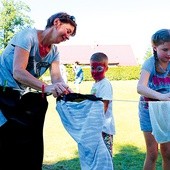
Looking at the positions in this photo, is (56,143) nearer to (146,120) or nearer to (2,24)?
(146,120)

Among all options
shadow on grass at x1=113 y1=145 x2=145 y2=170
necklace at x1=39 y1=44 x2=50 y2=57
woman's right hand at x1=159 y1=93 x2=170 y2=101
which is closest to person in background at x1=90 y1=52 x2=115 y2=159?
woman's right hand at x1=159 y1=93 x2=170 y2=101

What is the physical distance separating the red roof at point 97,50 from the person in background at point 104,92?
5565 centimetres

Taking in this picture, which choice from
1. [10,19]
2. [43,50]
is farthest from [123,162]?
[10,19]

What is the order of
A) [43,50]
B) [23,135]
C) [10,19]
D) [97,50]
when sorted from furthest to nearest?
1. [97,50]
2. [10,19]
3. [43,50]
4. [23,135]

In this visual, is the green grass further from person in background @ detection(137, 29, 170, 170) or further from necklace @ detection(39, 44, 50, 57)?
necklace @ detection(39, 44, 50, 57)

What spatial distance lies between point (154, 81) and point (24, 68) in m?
1.43

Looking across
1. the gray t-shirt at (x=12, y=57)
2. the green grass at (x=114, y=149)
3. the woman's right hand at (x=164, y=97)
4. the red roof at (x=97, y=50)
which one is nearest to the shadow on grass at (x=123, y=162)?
the green grass at (x=114, y=149)

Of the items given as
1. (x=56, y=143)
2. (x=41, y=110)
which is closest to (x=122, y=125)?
(x=56, y=143)

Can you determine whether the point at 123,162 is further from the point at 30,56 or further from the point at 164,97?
the point at 30,56

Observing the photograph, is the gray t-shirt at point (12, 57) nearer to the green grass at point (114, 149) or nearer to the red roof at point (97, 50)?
the green grass at point (114, 149)

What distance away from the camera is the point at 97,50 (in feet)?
220

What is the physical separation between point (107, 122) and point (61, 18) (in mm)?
1321

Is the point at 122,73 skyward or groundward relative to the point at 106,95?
groundward

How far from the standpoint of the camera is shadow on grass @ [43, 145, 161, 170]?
470 cm
